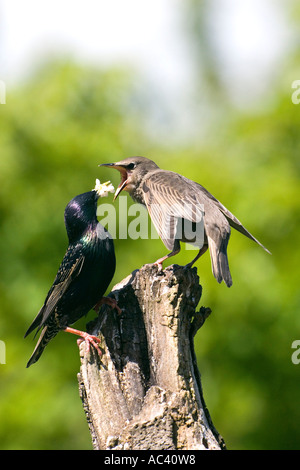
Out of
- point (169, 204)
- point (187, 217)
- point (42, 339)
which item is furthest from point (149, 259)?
point (187, 217)

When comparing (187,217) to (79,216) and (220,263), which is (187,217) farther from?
(79,216)

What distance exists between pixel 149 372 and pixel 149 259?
18.2 ft

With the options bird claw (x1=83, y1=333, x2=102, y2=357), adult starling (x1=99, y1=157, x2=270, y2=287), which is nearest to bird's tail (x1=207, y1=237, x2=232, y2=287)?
adult starling (x1=99, y1=157, x2=270, y2=287)

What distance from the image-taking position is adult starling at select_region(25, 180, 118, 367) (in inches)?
202

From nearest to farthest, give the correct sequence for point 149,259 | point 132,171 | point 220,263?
point 220,263 < point 132,171 < point 149,259

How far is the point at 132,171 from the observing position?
6.12 metres

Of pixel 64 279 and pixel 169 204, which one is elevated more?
pixel 169 204

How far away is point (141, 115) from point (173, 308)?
26.7ft

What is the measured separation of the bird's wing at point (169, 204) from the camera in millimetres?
5125

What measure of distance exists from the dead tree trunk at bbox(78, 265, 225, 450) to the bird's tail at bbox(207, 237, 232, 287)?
16cm

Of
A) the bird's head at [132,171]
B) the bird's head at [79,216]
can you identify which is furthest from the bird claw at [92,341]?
the bird's head at [132,171]

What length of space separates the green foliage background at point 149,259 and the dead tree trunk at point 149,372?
15.7ft

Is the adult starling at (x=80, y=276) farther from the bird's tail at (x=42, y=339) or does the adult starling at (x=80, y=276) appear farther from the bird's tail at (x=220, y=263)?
the bird's tail at (x=220, y=263)
